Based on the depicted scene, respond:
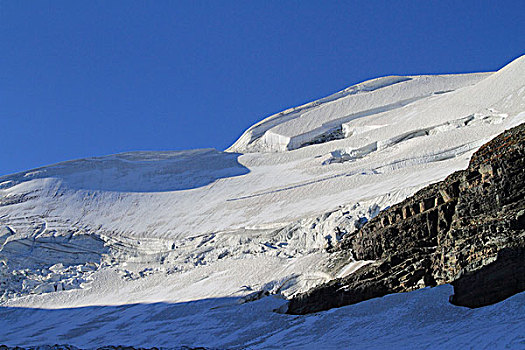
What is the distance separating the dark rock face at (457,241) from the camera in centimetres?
1238

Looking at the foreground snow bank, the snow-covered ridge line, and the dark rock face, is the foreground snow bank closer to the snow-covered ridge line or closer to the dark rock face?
the dark rock face

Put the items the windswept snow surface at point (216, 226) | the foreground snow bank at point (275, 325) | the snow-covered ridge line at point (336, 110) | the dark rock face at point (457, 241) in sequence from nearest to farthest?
the foreground snow bank at point (275, 325), the dark rock face at point (457, 241), the windswept snow surface at point (216, 226), the snow-covered ridge line at point (336, 110)

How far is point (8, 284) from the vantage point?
89.4ft

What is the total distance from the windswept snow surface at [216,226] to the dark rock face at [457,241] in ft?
2.47

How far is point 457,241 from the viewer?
13891mm

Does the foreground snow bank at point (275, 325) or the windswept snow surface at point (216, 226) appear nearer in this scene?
the foreground snow bank at point (275, 325)

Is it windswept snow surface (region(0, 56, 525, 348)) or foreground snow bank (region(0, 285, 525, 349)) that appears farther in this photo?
windswept snow surface (region(0, 56, 525, 348))

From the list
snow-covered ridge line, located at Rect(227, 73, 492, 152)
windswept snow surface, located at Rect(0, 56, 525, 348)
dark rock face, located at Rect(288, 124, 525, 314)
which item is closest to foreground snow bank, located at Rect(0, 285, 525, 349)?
windswept snow surface, located at Rect(0, 56, 525, 348)

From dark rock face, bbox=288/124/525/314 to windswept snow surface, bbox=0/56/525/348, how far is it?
29.6 inches

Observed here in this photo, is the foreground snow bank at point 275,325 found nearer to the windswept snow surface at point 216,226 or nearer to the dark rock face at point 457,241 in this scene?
the windswept snow surface at point 216,226

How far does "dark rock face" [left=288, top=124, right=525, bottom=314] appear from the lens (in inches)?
488

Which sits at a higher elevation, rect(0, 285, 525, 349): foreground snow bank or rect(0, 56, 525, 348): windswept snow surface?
rect(0, 56, 525, 348): windswept snow surface

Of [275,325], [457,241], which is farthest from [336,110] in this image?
[457,241]

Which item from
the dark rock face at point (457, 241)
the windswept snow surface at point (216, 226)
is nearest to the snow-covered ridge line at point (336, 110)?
the windswept snow surface at point (216, 226)
